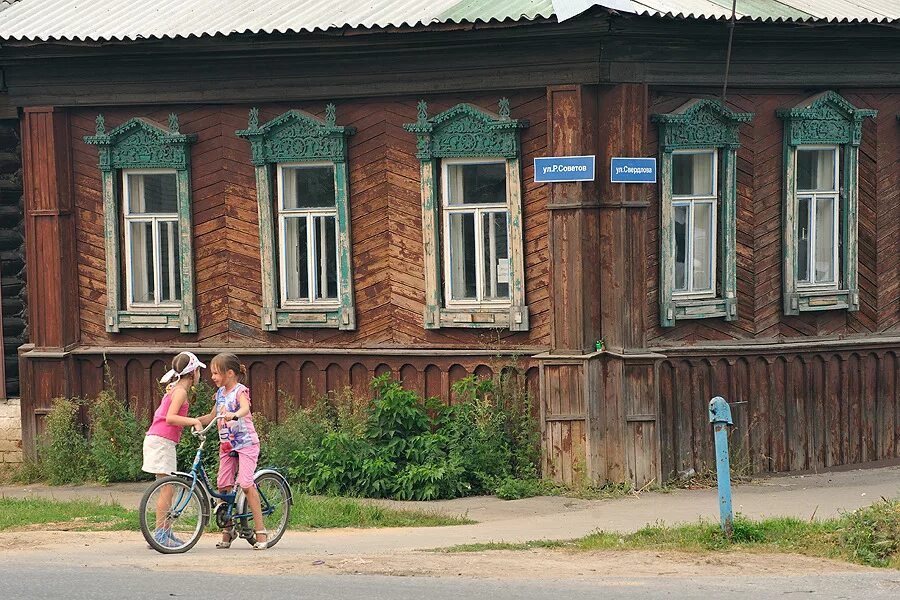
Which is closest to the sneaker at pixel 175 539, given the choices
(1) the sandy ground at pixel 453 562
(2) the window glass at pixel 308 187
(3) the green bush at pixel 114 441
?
(1) the sandy ground at pixel 453 562

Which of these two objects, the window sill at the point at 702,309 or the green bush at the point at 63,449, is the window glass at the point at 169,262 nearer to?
the green bush at the point at 63,449

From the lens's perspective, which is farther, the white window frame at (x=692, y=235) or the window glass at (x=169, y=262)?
the window glass at (x=169, y=262)

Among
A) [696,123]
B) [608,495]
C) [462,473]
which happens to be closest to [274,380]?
[462,473]

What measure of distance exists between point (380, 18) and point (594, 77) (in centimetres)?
222

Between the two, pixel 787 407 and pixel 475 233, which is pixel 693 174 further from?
pixel 787 407

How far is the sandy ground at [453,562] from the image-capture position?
9.87 meters

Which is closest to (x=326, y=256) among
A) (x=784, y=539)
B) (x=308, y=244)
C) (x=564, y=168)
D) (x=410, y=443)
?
(x=308, y=244)

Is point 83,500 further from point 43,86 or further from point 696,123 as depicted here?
point 696,123

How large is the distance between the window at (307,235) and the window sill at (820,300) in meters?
4.47

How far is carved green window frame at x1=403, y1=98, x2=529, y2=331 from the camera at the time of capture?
47.0 ft

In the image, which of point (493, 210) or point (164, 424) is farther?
point (493, 210)

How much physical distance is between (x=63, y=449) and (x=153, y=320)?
1567 mm

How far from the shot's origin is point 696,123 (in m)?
14.6

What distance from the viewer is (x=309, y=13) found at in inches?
605
